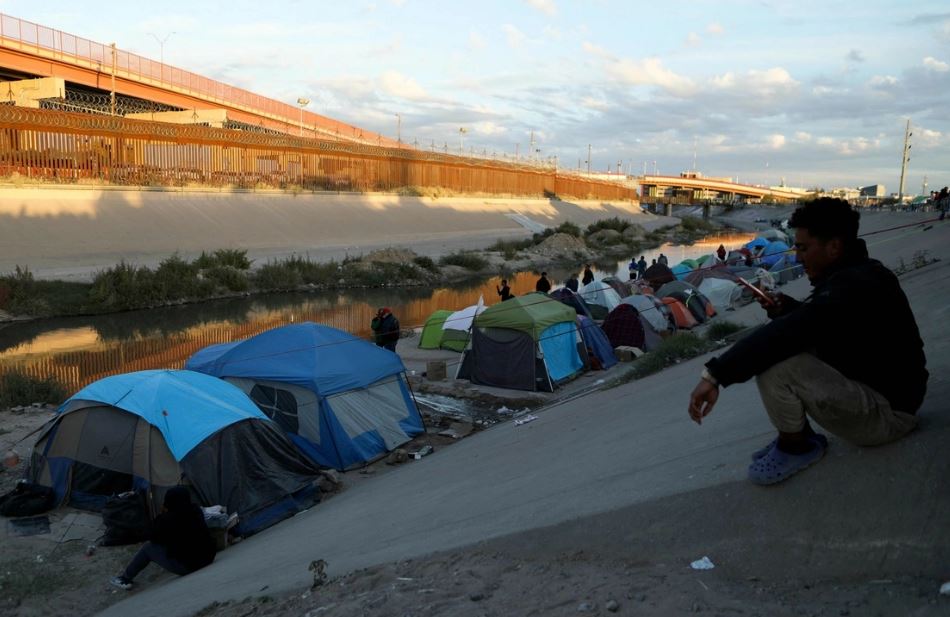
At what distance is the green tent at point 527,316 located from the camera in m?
15.3

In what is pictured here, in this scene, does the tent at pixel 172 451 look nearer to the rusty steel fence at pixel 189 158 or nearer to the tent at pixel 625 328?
the tent at pixel 625 328

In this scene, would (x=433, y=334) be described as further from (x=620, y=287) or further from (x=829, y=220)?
(x=829, y=220)

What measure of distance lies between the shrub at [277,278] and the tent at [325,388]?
23250 millimetres

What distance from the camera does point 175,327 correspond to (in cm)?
2659

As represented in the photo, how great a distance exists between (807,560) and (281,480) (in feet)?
23.4

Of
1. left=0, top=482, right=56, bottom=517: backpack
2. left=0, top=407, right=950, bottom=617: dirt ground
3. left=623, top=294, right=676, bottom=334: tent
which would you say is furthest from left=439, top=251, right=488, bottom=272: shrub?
left=0, top=407, right=950, bottom=617: dirt ground

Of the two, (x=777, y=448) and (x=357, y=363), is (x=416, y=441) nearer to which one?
(x=357, y=363)

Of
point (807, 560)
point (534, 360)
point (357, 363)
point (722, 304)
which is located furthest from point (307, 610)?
point (722, 304)

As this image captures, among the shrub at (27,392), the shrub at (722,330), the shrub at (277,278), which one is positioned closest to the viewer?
the shrub at (27,392)

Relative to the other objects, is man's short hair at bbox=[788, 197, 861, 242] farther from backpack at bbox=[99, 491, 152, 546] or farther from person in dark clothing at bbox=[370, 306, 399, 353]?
person in dark clothing at bbox=[370, 306, 399, 353]

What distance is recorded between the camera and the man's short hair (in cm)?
373

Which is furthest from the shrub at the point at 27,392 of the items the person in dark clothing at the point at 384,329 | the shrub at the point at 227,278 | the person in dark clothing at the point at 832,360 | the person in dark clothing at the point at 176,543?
the shrub at the point at 227,278

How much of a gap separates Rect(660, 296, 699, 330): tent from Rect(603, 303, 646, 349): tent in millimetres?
2840

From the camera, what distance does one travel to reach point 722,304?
24797mm
